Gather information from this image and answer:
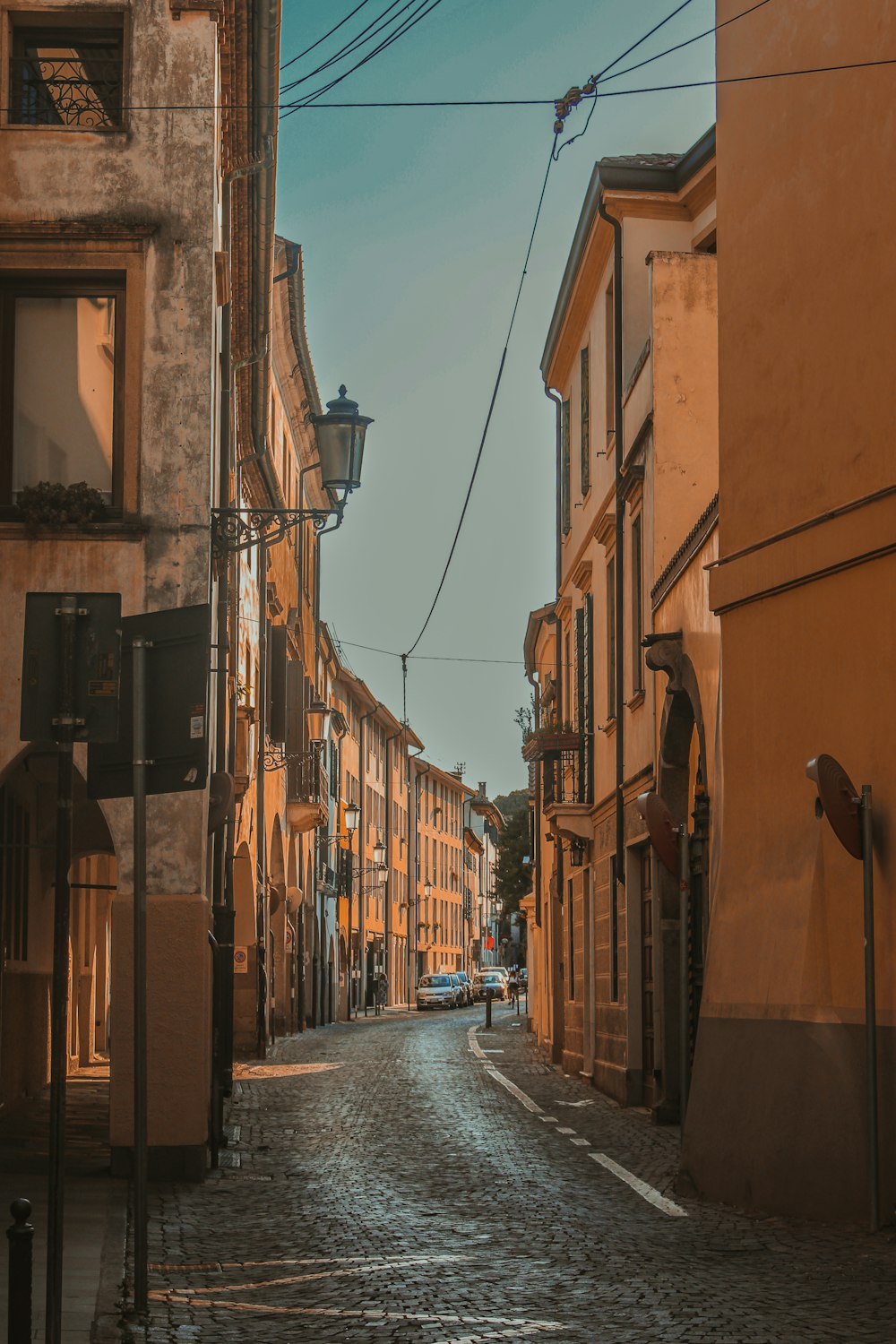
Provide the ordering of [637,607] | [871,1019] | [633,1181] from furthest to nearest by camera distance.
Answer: [637,607]
[633,1181]
[871,1019]

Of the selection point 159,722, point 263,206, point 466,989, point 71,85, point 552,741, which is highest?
point 263,206

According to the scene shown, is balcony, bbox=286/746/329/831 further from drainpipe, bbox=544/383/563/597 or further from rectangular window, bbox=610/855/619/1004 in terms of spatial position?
rectangular window, bbox=610/855/619/1004

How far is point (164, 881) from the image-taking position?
13.7 meters

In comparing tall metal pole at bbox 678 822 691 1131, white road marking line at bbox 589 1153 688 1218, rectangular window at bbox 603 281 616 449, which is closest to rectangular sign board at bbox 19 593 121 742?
white road marking line at bbox 589 1153 688 1218

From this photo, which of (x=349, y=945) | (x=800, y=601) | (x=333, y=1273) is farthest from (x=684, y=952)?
(x=349, y=945)

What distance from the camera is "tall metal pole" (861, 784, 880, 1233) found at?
10.0 meters

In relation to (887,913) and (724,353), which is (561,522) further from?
(887,913)

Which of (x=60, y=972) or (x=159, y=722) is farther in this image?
(x=159, y=722)

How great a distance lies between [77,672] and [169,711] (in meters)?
0.91

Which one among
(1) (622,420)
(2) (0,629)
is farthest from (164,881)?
(1) (622,420)

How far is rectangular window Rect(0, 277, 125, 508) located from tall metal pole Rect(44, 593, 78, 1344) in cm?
717

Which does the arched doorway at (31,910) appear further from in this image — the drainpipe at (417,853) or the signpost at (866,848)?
the drainpipe at (417,853)

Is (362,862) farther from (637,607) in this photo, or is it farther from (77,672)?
(77,672)

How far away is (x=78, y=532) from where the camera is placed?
13852 mm
